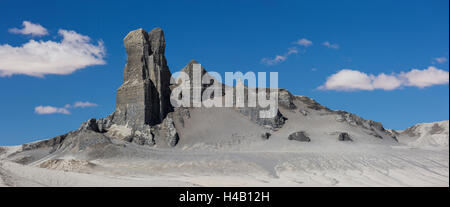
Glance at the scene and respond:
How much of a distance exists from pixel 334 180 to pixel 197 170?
13233 mm

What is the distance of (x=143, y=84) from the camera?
58.9 meters

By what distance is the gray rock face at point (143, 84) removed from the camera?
192 ft

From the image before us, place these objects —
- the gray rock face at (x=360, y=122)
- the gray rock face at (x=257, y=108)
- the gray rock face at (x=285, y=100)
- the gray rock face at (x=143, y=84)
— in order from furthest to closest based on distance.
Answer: the gray rock face at (x=285, y=100) < the gray rock face at (x=360, y=122) < the gray rock face at (x=257, y=108) < the gray rock face at (x=143, y=84)

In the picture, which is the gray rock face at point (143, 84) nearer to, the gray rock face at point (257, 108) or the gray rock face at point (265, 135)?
the gray rock face at point (257, 108)

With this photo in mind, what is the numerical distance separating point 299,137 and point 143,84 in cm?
2360

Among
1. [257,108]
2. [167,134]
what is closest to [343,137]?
[257,108]

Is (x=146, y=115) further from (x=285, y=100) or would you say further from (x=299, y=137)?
(x=285, y=100)

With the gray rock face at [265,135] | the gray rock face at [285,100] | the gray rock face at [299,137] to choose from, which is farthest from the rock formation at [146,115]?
the gray rock face at [285,100]

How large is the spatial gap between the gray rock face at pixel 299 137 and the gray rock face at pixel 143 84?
19.6 metres

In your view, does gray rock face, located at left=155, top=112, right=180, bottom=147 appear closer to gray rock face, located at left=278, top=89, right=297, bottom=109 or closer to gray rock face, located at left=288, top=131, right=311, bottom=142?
gray rock face, located at left=288, top=131, right=311, bottom=142

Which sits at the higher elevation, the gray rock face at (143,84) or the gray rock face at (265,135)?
the gray rock face at (143,84)

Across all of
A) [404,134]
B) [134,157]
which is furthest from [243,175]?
[404,134]
